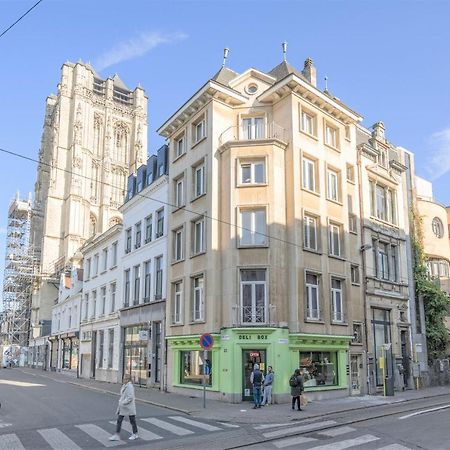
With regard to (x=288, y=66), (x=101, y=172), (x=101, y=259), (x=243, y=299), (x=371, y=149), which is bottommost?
(x=243, y=299)

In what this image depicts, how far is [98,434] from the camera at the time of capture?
13.2m

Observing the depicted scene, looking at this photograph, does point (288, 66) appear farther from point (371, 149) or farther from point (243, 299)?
point (243, 299)

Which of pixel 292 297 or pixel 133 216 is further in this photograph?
pixel 133 216

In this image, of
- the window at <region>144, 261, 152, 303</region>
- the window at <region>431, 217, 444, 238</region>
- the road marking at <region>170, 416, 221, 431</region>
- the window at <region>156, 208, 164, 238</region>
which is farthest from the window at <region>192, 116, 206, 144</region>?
the window at <region>431, 217, 444, 238</region>

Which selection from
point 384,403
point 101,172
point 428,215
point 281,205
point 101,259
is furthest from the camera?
point 101,172

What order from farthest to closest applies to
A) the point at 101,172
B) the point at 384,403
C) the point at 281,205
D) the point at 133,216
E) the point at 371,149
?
1. the point at 101,172
2. the point at 133,216
3. the point at 371,149
4. the point at 281,205
5. the point at 384,403

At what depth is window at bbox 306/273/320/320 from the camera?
76.9ft

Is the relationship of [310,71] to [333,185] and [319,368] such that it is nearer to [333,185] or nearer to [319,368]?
[333,185]

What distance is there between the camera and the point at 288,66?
26.8 meters

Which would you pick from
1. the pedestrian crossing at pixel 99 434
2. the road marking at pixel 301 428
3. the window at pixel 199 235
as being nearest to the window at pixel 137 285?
the window at pixel 199 235

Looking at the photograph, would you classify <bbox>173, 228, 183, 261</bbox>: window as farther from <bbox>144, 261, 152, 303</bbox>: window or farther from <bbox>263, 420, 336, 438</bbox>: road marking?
<bbox>263, 420, 336, 438</bbox>: road marking

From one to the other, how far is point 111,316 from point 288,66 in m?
20.2

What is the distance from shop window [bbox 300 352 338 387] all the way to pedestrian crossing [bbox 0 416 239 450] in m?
8.09

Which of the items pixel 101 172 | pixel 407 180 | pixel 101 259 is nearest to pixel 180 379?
pixel 101 259
